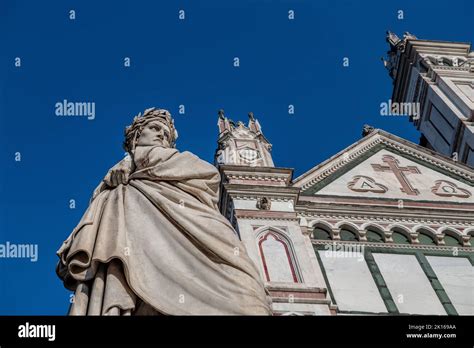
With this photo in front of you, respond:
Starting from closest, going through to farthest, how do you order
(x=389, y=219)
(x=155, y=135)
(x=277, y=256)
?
(x=155, y=135)
(x=277, y=256)
(x=389, y=219)

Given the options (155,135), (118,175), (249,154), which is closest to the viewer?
(118,175)

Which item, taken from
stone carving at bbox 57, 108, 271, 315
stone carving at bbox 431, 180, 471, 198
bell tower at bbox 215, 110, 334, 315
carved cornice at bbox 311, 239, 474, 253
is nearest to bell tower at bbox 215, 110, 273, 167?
bell tower at bbox 215, 110, 334, 315

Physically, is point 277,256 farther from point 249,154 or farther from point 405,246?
point 249,154

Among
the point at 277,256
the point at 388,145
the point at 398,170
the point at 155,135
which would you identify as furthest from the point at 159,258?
the point at 388,145

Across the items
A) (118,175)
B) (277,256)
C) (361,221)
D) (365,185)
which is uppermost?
(365,185)

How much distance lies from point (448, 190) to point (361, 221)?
2.23 m

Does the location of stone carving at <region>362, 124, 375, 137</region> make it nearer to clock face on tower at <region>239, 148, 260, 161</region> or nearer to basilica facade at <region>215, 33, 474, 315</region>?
basilica facade at <region>215, 33, 474, 315</region>

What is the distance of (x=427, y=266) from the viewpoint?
991 centimetres

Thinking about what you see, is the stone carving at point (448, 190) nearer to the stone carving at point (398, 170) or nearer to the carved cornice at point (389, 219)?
the stone carving at point (398, 170)

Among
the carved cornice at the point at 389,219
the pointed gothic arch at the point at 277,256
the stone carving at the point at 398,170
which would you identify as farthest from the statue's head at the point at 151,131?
the stone carving at the point at 398,170

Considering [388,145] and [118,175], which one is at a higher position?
[388,145]

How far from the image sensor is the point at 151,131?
577cm

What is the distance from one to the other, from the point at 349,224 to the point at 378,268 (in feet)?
3.36
